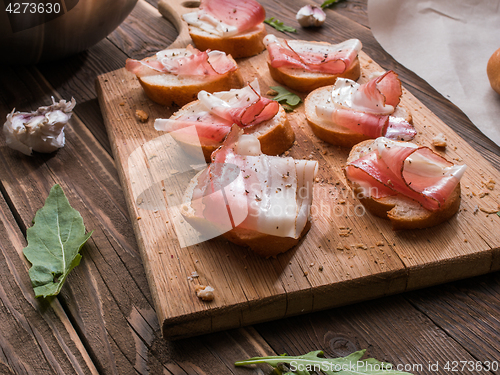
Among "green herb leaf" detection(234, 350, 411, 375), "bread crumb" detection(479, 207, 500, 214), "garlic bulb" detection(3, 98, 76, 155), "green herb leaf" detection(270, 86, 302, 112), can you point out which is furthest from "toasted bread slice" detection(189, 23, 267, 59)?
"green herb leaf" detection(234, 350, 411, 375)

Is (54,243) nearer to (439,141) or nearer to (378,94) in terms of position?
(378,94)

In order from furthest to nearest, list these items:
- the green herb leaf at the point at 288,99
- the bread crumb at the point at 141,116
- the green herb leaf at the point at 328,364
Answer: the green herb leaf at the point at 288,99, the bread crumb at the point at 141,116, the green herb leaf at the point at 328,364

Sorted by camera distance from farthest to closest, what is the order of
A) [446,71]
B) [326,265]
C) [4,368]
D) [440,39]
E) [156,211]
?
[440,39]
[446,71]
[156,211]
[326,265]
[4,368]

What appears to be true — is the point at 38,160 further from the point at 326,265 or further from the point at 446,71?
the point at 446,71

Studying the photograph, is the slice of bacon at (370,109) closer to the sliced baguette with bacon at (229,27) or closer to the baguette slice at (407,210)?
the baguette slice at (407,210)

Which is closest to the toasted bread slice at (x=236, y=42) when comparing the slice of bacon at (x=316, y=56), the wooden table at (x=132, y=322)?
the slice of bacon at (x=316, y=56)

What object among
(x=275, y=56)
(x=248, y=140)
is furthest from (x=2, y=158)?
(x=275, y=56)
